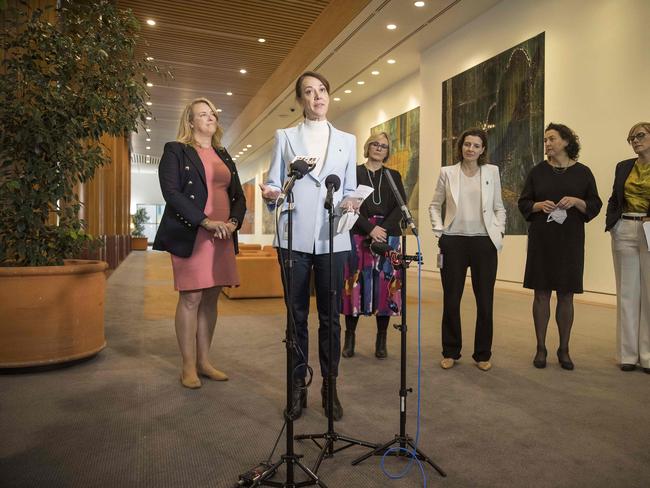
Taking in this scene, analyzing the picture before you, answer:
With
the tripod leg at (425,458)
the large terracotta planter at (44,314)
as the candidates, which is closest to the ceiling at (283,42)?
the large terracotta planter at (44,314)

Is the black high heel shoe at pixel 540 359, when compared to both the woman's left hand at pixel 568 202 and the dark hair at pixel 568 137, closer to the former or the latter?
the woman's left hand at pixel 568 202

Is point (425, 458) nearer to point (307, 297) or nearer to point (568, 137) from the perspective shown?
point (307, 297)

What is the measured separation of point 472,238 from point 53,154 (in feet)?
8.97

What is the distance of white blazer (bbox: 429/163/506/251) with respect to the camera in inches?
131

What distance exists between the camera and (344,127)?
1512cm

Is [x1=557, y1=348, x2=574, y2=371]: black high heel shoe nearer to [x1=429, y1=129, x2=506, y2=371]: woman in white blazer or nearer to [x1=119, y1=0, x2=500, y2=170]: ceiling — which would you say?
[x1=429, y1=129, x2=506, y2=371]: woman in white blazer

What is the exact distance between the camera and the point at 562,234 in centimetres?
344

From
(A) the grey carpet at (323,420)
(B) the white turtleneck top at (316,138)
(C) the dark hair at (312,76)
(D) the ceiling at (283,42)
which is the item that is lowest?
(A) the grey carpet at (323,420)

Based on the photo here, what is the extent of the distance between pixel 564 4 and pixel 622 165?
14.5ft

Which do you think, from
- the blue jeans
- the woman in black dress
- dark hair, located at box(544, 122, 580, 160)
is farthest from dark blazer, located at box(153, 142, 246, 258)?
dark hair, located at box(544, 122, 580, 160)

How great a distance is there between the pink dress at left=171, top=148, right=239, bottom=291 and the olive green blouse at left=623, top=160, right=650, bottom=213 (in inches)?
103

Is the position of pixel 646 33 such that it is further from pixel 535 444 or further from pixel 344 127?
pixel 344 127

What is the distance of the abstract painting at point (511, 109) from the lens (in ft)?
23.9

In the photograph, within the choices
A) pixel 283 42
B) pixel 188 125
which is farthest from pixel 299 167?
pixel 283 42
